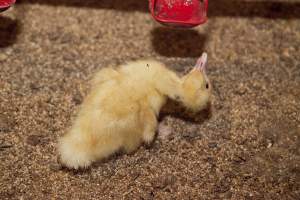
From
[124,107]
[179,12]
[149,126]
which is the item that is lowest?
[149,126]

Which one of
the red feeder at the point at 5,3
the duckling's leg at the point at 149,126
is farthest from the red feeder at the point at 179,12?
the red feeder at the point at 5,3

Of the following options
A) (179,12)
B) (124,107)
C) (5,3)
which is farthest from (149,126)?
(5,3)

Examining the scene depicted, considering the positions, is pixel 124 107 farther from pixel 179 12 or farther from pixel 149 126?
pixel 179 12

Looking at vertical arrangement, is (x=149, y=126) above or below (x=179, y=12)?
below

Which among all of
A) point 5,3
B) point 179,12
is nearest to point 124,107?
point 179,12

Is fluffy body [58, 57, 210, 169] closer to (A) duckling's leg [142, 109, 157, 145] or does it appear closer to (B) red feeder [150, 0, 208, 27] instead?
(A) duckling's leg [142, 109, 157, 145]

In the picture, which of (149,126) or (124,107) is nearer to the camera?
(124,107)

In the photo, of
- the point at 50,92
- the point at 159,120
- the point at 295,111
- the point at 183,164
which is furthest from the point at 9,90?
the point at 295,111

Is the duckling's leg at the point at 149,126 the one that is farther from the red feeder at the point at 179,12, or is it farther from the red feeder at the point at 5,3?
the red feeder at the point at 5,3
